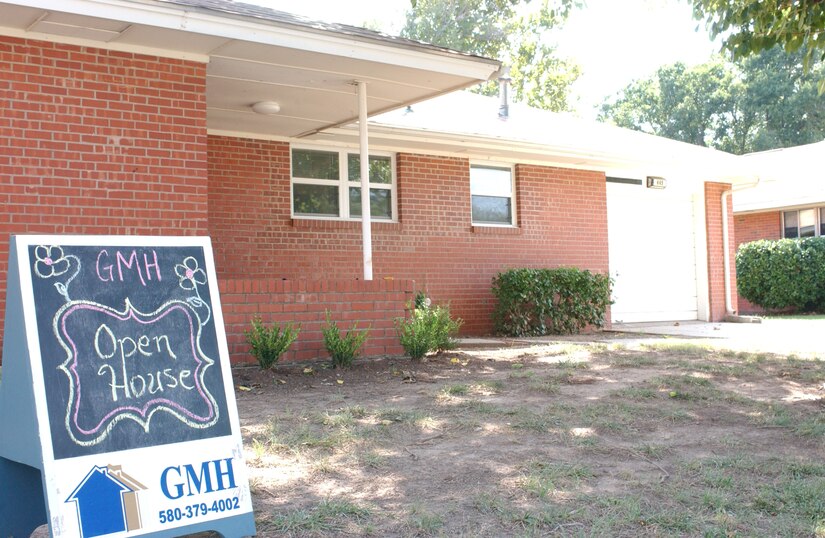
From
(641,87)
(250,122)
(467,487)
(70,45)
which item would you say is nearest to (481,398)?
(467,487)

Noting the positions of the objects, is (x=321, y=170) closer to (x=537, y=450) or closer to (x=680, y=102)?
(x=537, y=450)

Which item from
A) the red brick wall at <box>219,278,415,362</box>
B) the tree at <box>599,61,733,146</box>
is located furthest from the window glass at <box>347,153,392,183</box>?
the tree at <box>599,61,733,146</box>

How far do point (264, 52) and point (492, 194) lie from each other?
6745mm

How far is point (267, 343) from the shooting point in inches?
310

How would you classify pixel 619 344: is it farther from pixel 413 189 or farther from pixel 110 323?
pixel 110 323

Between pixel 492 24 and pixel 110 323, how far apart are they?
112 ft

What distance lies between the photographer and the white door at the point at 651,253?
1634 cm

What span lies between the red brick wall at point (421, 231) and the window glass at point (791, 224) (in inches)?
430

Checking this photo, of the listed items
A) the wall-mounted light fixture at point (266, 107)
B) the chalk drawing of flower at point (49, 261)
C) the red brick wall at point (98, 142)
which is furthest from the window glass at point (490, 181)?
the chalk drawing of flower at point (49, 261)

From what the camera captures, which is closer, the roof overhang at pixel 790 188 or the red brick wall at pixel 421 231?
the red brick wall at pixel 421 231

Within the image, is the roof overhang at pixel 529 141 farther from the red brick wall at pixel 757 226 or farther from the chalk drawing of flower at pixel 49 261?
the chalk drawing of flower at pixel 49 261

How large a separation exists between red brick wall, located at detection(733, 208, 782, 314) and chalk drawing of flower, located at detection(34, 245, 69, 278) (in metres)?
22.6

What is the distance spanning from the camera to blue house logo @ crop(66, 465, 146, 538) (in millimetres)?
3061

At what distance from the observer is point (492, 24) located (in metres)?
35.5
